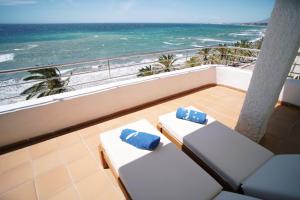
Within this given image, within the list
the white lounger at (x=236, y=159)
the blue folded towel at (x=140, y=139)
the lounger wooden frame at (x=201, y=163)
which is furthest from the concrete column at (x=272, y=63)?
the blue folded towel at (x=140, y=139)

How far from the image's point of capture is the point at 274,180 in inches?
45.1

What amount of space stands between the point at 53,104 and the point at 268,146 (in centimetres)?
312

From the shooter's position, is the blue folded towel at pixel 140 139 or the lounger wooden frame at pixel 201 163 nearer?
the lounger wooden frame at pixel 201 163

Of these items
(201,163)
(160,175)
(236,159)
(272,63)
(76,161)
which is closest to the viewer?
(160,175)

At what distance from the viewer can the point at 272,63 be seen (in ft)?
5.97

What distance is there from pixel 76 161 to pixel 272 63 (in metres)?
2.60

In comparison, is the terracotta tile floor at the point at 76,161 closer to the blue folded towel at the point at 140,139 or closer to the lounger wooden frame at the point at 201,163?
the blue folded towel at the point at 140,139

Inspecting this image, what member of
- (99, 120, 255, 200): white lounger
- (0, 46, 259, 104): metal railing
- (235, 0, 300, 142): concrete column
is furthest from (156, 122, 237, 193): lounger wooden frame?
(0, 46, 259, 104): metal railing

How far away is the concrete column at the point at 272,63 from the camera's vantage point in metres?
1.63

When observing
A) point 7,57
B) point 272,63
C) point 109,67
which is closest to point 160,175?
point 272,63

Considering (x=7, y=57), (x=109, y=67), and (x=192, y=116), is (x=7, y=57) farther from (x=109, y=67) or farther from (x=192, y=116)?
(x=192, y=116)

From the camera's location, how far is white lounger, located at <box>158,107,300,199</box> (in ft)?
3.62

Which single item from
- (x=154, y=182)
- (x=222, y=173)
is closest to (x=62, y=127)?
(x=154, y=182)

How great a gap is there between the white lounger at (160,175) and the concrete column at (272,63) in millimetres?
1297
